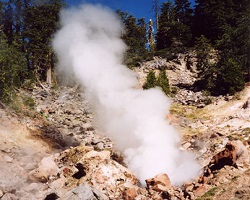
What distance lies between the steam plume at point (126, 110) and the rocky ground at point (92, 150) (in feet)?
2.49

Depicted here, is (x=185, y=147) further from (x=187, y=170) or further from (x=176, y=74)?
(x=176, y=74)

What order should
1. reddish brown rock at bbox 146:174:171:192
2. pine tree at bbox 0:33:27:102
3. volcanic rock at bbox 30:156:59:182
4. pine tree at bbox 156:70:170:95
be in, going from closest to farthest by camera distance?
reddish brown rock at bbox 146:174:171:192 < volcanic rock at bbox 30:156:59:182 < pine tree at bbox 0:33:27:102 < pine tree at bbox 156:70:170:95

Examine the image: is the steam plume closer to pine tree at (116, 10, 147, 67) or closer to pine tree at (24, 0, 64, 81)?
pine tree at (24, 0, 64, 81)

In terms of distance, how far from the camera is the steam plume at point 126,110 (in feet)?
44.6

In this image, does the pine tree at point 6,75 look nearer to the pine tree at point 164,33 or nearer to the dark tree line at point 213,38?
the dark tree line at point 213,38

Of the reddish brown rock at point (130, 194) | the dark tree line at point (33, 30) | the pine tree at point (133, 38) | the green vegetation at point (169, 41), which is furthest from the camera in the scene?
the pine tree at point (133, 38)

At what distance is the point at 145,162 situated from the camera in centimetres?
1360

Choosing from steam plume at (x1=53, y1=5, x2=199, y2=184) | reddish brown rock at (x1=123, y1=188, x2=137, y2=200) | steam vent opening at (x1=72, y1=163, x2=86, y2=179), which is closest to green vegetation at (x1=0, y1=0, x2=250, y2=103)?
steam plume at (x1=53, y1=5, x2=199, y2=184)

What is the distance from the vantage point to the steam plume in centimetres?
1360

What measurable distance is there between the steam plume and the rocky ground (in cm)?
76

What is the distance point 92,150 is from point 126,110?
12.2 ft

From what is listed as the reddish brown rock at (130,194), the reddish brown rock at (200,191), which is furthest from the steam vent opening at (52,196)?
the reddish brown rock at (200,191)

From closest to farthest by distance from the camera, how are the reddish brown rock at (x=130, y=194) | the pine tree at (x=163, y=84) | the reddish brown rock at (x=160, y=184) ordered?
the reddish brown rock at (x=130, y=194) → the reddish brown rock at (x=160, y=184) → the pine tree at (x=163, y=84)

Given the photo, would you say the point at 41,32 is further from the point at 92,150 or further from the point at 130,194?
the point at 130,194
